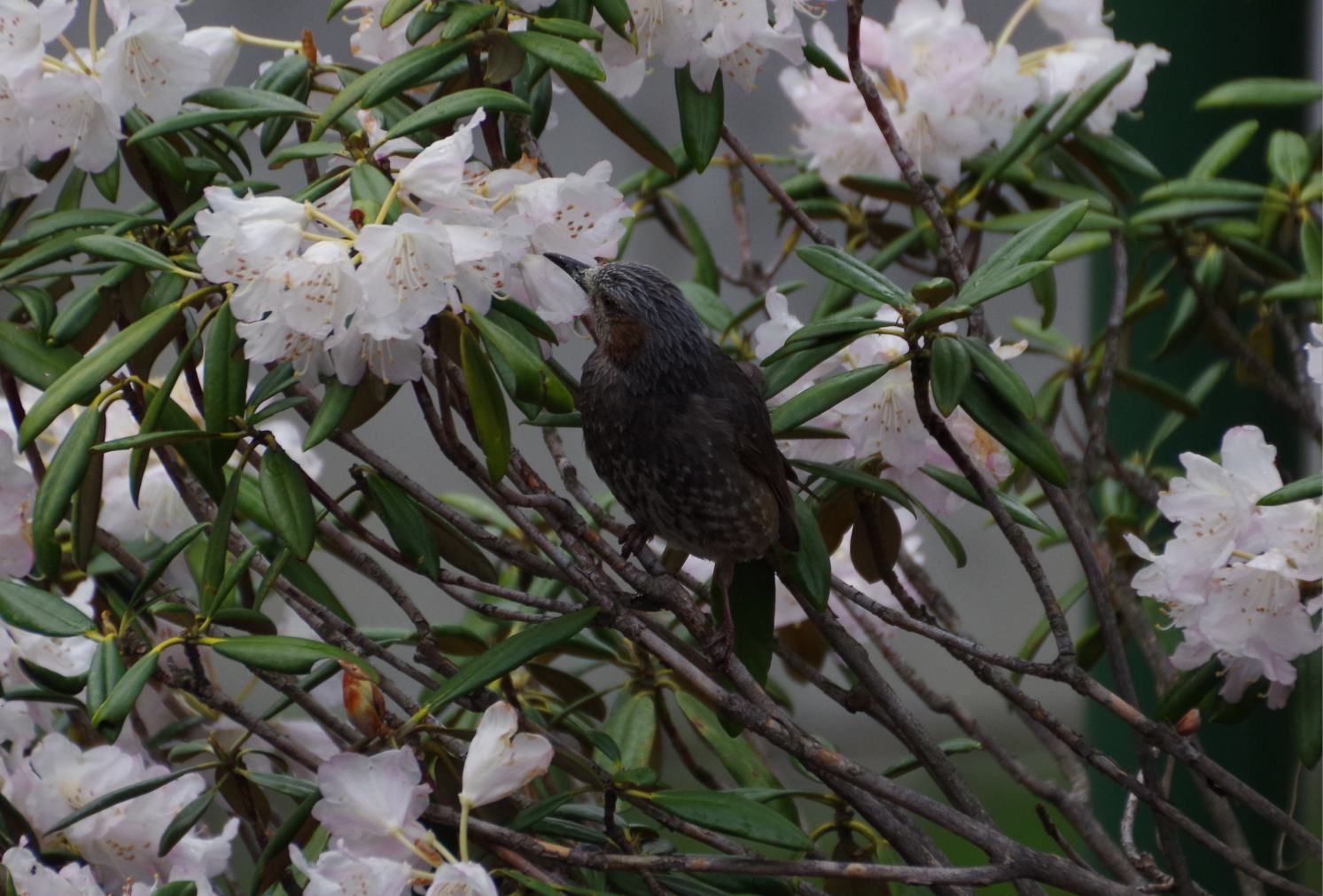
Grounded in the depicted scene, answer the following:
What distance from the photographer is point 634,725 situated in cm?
172

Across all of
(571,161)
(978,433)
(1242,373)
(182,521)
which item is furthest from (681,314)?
(571,161)

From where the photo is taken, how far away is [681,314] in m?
1.53

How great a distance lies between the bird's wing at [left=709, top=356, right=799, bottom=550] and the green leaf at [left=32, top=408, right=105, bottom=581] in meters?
0.61

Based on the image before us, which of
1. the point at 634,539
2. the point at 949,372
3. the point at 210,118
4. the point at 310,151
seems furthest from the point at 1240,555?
the point at 210,118

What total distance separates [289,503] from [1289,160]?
4.82 ft

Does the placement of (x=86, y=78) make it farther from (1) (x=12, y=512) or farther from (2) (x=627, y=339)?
(2) (x=627, y=339)

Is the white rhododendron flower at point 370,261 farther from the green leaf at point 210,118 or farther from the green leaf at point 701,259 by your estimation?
the green leaf at point 701,259

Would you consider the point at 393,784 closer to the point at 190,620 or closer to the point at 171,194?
the point at 190,620

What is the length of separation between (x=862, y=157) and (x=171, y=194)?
93 centimetres

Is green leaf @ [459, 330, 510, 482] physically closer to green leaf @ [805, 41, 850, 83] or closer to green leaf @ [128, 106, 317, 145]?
green leaf @ [128, 106, 317, 145]

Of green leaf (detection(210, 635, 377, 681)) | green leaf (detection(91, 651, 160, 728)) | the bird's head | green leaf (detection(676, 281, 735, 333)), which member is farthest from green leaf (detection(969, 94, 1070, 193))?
green leaf (detection(91, 651, 160, 728))

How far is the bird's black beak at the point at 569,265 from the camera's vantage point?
1.34 meters

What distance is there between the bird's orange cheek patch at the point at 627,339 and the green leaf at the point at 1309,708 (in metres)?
0.78

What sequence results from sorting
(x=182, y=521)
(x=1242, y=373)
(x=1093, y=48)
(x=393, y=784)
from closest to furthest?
(x=393, y=784) < (x=182, y=521) < (x=1093, y=48) < (x=1242, y=373)
